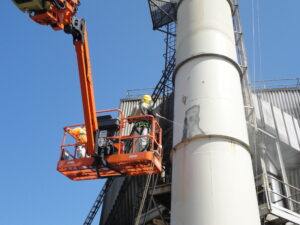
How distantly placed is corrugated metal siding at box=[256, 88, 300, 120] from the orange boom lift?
10.7 m

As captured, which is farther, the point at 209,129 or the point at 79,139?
the point at 79,139

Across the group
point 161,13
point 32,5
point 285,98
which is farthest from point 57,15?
point 285,98

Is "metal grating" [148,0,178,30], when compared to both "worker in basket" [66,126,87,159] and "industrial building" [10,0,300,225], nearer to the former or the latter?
"industrial building" [10,0,300,225]

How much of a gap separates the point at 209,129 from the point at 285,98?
1358 cm

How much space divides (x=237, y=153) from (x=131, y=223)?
9.28 metres

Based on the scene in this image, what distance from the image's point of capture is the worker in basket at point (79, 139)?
10320mm

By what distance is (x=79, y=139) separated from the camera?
35.8 feet

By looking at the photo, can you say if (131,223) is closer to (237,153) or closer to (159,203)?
(159,203)

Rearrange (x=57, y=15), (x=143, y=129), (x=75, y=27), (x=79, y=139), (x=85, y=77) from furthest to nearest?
(x=79, y=139) → (x=143, y=129) → (x=85, y=77) → (x=75, y=27) → (x=57, y=15)

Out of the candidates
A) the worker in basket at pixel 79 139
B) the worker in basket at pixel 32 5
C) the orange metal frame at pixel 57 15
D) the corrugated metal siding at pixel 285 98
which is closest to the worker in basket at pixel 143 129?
the worker in basket at pixel 79 139

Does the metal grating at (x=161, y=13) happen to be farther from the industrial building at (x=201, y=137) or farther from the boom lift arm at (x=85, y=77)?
the boom lift arm at (x=85, y=77)

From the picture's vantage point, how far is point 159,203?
40.1ft

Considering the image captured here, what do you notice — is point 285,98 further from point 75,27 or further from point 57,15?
point 57,15

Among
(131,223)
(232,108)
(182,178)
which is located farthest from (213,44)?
(131,223)
